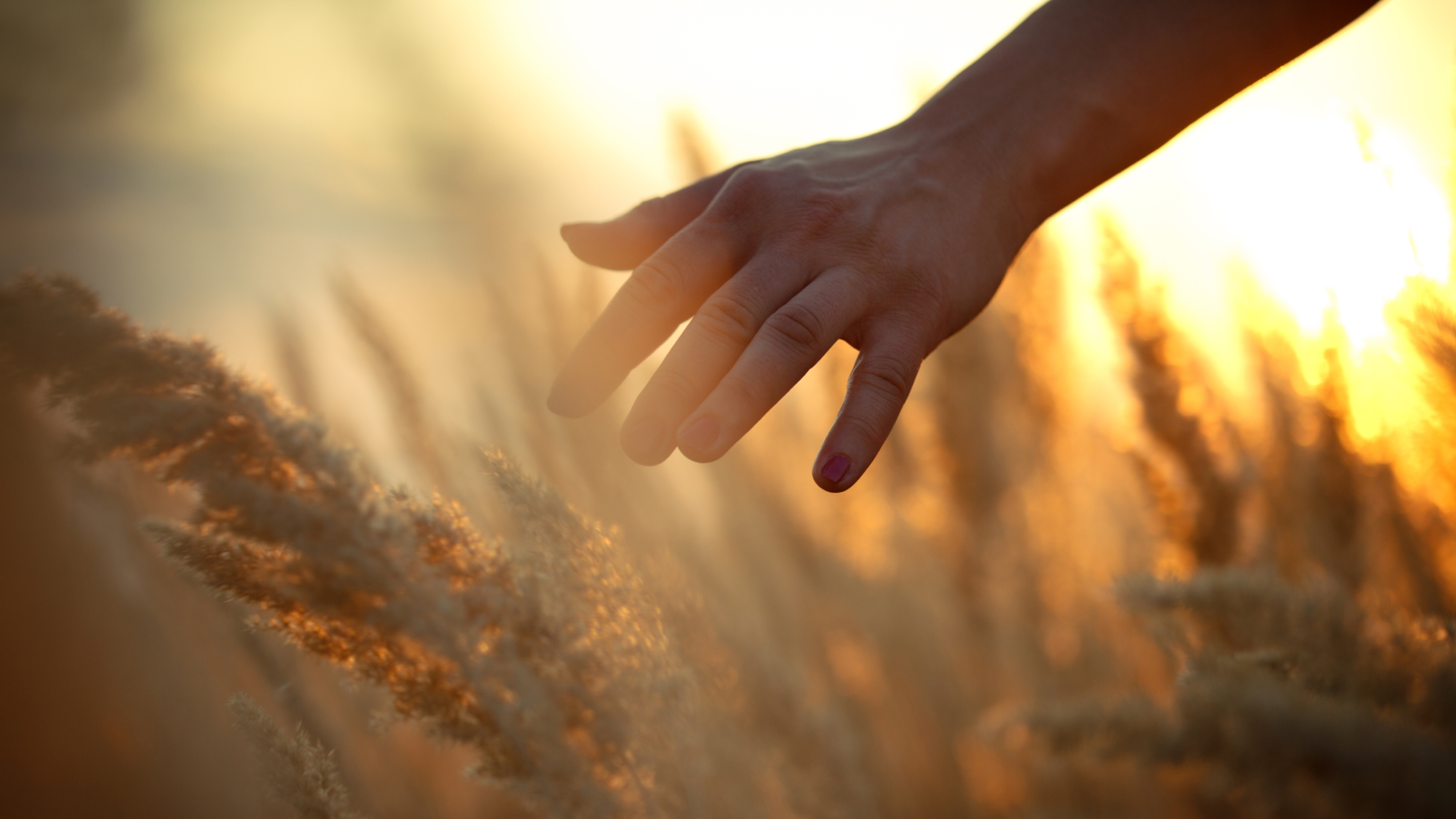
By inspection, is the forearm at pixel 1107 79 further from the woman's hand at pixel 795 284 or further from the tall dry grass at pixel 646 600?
the tall dry grass at pixel 646 600

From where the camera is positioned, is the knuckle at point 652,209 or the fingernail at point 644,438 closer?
the fingernail at point 644,438

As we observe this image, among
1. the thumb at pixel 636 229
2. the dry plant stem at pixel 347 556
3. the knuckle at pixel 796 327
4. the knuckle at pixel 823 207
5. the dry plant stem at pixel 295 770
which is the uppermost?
the thumb at pixel 636 229

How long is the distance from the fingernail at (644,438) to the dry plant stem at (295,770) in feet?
1.29

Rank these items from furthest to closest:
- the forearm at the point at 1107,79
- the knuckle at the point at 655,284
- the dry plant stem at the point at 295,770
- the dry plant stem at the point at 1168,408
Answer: the dry plant stem at the point at 1168,408, the forearm at the point at 1107,79, the knuckle at the point at 655,284, the dry plant stem at the point at 295,770

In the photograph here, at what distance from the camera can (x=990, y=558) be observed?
1.84 m

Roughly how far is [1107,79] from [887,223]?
0.35 metres

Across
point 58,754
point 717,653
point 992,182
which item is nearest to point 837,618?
point 717,653

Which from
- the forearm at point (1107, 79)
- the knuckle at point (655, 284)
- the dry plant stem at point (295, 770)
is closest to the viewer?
the dry plant stem at point (295, 770)

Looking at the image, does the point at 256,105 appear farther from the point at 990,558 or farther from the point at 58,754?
the point at 990,558

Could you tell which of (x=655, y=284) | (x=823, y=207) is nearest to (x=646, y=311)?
(x=655, y=284)

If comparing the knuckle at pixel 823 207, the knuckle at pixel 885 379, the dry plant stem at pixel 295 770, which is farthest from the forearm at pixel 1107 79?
the dry plant stem at pixel 295 770

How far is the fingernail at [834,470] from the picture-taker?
0.60 meters

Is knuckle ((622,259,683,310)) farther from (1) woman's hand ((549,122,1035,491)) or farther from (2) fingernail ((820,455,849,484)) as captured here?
(2) fingernail ((820,455,849,484))

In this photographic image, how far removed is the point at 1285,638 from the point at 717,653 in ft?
2.32
